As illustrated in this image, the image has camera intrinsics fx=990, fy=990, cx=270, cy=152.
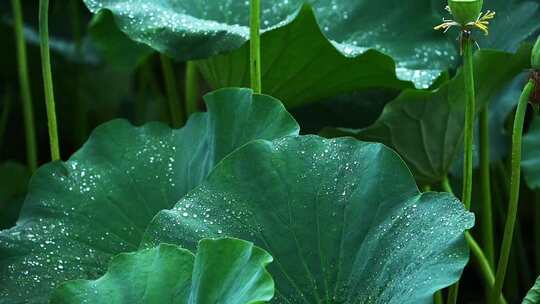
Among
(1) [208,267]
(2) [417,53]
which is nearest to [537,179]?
(2) [417,53]

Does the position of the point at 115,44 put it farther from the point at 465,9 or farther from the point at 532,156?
the point at 465,9

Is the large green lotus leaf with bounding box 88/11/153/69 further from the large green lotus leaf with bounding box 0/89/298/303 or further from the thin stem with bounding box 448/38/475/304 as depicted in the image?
the thin stem with bounding box 448/38/475/304

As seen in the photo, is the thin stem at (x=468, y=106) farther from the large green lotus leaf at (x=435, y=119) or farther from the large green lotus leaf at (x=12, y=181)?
the large green lotus leaf at (x=12, y=181)

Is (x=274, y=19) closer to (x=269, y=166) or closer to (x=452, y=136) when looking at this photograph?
(x=452, y=136)

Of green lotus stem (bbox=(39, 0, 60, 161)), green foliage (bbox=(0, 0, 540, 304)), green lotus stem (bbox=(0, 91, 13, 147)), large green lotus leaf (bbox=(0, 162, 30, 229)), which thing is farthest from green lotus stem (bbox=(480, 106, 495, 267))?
green lotus stem (bbox=(0, 91, 13, 147))

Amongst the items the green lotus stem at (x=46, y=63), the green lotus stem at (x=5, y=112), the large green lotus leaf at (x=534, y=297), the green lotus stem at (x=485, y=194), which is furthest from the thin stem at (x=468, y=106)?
the green lotus stem at (x=5, y=112)

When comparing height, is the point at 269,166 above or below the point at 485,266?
above

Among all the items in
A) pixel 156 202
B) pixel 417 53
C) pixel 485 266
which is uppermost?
pixel 417 53

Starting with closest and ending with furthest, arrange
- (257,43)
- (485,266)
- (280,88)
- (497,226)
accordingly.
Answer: (257,43), (485,266), (280,88), (497,226)
